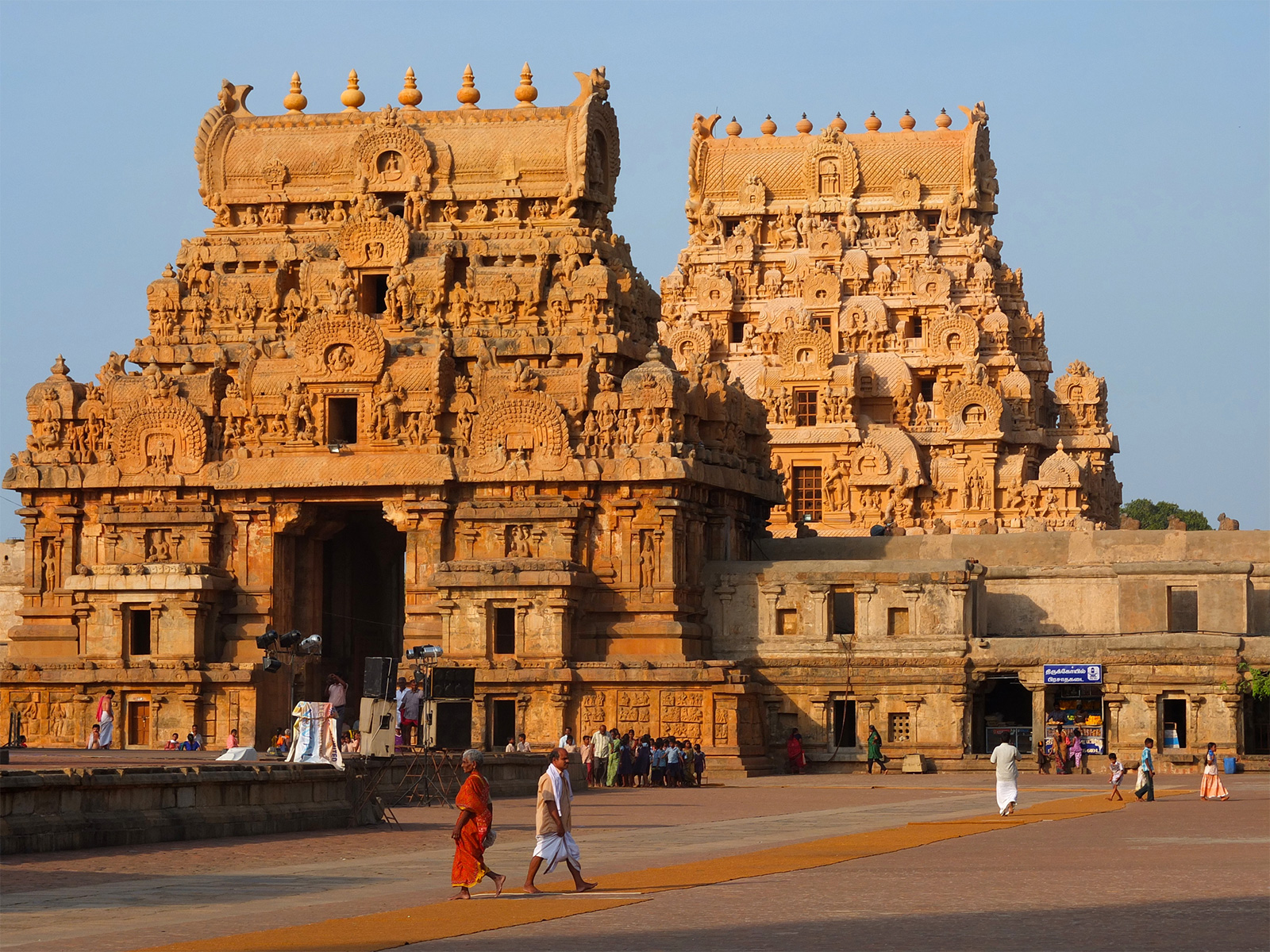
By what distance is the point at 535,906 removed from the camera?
2298 cm

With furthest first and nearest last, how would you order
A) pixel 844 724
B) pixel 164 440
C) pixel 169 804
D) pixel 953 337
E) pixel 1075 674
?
pixel 953 337
pixel 164 440
pixel 844 724
pixel 1075 674
pixel 169 804

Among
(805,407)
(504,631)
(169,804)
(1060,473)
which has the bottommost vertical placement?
(169,804)

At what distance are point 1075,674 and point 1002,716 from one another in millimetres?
5836

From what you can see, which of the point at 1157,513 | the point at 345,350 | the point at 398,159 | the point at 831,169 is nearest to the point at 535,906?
the point at 345,350

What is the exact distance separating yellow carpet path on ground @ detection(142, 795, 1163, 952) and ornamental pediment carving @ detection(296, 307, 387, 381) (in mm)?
31073

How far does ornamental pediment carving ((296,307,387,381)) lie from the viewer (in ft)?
202

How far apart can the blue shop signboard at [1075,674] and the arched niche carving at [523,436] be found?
13.4 meters

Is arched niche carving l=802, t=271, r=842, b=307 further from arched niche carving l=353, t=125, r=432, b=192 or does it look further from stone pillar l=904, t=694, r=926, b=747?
stone pillar l=904, t=694, r=926, b=747

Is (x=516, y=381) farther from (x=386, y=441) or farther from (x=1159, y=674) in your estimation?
(x=1159, y=674)

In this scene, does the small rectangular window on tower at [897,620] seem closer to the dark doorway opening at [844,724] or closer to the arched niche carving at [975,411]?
the dark doorway opening at [844,724]

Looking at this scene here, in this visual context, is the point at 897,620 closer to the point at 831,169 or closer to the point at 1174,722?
the point at 1174,722

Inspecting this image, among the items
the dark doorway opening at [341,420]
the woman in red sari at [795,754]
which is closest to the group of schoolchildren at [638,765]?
the woman in red sari at [795,754]

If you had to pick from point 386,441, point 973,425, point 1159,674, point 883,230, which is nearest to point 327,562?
point 386,441

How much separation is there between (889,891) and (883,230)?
3092 inches
